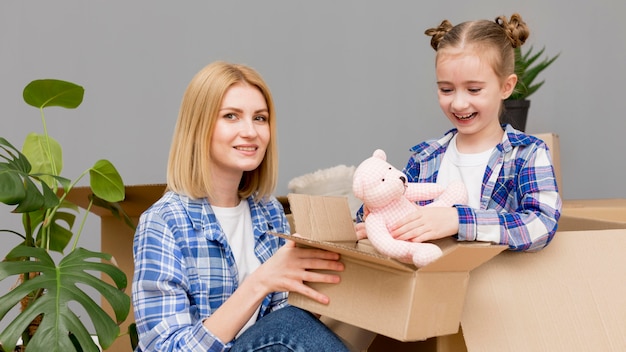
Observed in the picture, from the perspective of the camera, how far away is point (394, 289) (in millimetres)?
939

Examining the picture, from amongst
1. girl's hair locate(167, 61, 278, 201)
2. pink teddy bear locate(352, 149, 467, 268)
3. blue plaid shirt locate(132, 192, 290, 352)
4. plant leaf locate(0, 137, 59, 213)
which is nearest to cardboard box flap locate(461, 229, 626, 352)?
pink teddy bear locate(352, 149, 467, 268)

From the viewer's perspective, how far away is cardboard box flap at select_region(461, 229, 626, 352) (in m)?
1.03

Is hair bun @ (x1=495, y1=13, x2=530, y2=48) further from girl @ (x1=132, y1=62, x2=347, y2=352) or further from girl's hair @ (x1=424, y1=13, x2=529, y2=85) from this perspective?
girl @ (x1=132, y1=62, x2=347, y2=352)

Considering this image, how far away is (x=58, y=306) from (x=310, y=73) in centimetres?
138

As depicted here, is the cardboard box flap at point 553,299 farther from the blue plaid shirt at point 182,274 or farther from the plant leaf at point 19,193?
the plant leaf at point 19,193

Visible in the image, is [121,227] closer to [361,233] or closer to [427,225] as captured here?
[361,233]

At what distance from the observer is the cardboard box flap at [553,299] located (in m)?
1.03

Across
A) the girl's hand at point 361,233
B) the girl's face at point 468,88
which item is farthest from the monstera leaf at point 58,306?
the girl's face at point 468,88

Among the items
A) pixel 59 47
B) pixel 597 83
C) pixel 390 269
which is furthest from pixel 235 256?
pixel 597 83

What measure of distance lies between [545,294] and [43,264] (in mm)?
879

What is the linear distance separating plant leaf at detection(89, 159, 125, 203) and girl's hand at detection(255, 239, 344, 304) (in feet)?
1.75

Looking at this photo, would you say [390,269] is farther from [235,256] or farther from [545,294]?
[235,256]

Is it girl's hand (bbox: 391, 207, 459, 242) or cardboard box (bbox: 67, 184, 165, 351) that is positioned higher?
girl's hand (bbox: 391, 207, 459, 242)

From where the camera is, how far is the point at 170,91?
2.34 meters
